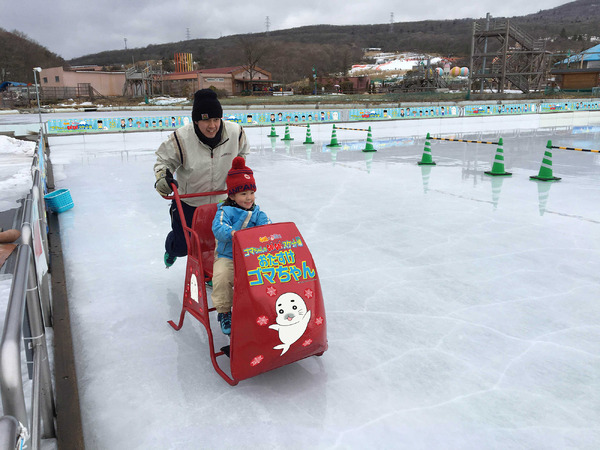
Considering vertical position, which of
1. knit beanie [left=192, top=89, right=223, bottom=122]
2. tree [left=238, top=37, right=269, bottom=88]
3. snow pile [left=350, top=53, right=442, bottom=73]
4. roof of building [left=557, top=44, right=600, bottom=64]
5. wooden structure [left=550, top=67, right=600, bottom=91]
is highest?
snow pile [left=350, top=53, right=442, bottom=73]

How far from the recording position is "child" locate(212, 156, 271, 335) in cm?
247

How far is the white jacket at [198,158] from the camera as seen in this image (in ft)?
10.1

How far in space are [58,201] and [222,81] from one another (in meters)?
50.9

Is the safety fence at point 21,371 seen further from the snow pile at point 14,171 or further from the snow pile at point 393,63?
the snow pile at point 393,63

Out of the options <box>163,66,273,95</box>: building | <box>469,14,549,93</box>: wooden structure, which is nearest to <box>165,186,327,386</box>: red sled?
<box>469,14,549,93</box>: wooden structure

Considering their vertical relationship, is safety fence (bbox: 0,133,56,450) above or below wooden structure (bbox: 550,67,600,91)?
below

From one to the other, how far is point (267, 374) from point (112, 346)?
1.02 m

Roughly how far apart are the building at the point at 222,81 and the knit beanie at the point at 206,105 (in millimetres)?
50219

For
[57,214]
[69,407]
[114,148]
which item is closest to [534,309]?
[69,407]

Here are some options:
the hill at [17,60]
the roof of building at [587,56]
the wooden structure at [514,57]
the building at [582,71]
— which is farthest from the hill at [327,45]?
the wooden structure at [514,57]

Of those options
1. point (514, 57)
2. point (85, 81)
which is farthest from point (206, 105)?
point (85, 81)

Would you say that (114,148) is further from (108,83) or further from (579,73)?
(108,83)

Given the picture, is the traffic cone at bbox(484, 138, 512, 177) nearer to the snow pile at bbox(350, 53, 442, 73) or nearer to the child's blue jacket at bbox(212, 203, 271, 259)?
the child's blue jacket at bbox(212, 203, 271, 259)

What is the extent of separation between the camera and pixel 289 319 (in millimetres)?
2264
